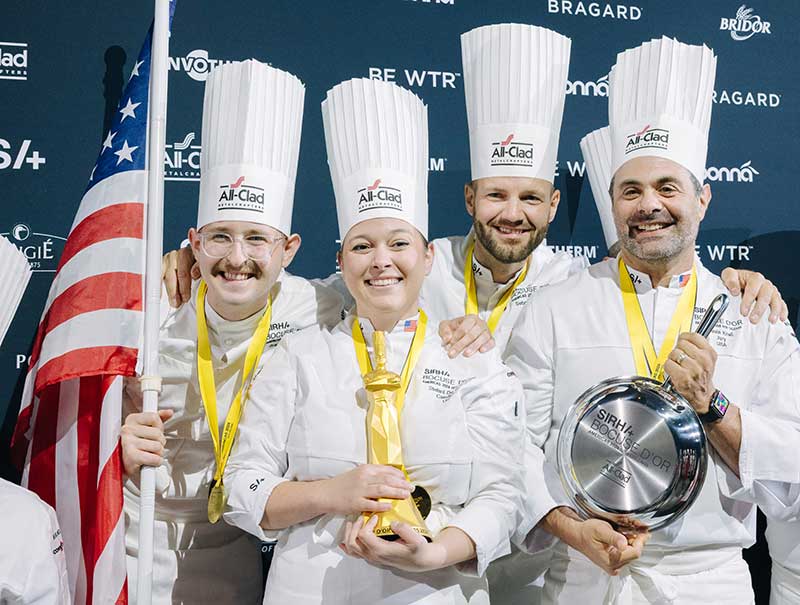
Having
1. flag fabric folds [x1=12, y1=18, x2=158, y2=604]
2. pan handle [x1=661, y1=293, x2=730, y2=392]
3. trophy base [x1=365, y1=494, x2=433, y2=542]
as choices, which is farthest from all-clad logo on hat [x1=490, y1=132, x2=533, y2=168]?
trophy base [x1=365, y1=494, x2=433, y2=542]

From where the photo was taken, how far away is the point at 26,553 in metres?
1.65

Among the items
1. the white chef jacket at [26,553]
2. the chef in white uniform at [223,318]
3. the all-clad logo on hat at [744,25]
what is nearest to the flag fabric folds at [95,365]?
the chef in white uniform at [223,318]

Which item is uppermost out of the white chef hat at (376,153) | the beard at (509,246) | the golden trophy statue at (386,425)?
the white chef hat at (376,153)

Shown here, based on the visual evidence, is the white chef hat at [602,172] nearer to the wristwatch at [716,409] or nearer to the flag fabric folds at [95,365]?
the wristwatch at [716,409]

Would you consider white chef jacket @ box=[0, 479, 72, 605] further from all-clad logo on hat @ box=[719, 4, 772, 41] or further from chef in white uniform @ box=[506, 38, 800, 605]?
all-clad logo on hat @ box=[719, 4, 772, 41]

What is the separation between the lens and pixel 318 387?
2.14 metres

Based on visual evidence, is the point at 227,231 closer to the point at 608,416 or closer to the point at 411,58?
the point at 608,416

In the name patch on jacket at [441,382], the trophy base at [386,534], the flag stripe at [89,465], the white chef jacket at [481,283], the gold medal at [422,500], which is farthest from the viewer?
the white chef jacket at [481,283]

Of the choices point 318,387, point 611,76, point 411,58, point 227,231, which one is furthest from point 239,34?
point 318,387

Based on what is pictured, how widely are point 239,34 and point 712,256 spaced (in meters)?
1.86

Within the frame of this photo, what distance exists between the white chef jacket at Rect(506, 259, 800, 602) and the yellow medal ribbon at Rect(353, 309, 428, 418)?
0.33 meters

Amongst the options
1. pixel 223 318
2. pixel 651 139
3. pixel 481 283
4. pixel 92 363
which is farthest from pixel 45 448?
pixel 651 139

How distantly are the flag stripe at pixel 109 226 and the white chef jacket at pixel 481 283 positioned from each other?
0.84m

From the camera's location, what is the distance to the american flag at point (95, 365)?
2.19 metres
